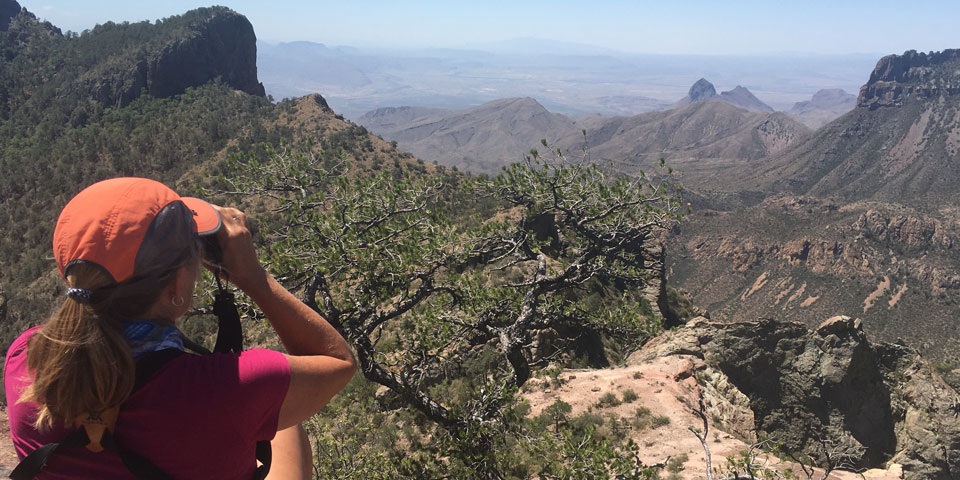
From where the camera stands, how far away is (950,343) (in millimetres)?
43094

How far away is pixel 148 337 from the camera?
65.4 inches

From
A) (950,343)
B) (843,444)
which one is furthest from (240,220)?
(950,343)

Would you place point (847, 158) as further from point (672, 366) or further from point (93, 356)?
point (93, 356)

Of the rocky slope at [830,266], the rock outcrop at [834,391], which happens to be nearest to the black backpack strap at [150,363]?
the rock outcrop at [834,391]

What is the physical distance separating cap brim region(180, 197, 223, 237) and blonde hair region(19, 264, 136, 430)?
381mm

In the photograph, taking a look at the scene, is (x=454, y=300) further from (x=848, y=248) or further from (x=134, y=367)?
(x=848, y=248)

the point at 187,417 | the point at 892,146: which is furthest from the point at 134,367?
the point at 892,146

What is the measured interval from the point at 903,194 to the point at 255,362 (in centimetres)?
13223

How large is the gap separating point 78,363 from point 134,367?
148 mm

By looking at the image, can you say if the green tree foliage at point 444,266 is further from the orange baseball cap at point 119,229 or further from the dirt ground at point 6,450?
the orange baseball cap at point 119,229

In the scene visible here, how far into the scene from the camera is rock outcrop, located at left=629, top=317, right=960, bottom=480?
400 inches

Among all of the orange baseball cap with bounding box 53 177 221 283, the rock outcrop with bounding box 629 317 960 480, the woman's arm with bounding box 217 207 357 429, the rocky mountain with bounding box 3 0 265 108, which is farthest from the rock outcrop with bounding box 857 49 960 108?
the orange baseball cap with bounding box 53 177 221 283

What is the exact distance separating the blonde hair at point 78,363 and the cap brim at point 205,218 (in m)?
0.38

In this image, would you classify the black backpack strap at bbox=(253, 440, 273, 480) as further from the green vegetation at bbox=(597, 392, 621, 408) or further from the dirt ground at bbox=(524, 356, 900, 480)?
the green vegetation at bbox=(597, 392, 621, 408)
